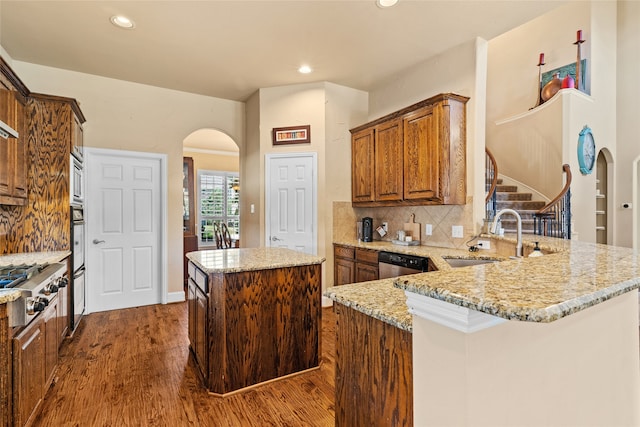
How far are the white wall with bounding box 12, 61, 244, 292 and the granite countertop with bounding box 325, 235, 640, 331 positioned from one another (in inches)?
151

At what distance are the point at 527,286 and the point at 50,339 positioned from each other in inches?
108

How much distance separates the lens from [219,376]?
217 cm

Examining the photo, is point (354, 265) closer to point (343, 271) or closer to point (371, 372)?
point (343, 271)

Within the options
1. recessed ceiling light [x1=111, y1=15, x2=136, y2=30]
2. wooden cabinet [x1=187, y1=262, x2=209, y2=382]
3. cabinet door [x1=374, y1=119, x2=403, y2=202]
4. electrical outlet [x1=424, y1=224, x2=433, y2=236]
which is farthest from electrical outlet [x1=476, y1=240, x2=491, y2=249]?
recessed ceiling light [x1=111, y1=15, x2=136, y2=30]

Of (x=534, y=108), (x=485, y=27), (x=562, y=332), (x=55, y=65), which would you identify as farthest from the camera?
(x=534, y=108)

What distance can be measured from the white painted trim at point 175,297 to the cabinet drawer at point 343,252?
2.16 m

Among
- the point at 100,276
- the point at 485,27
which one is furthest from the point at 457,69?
the point at 100,276

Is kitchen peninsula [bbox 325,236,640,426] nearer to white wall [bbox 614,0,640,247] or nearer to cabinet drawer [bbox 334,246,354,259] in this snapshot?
cabinet drawer [bbox 334,246,354,259]

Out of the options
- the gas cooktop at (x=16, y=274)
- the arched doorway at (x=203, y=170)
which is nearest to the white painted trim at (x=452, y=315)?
the gas cooktop at (x=16, y=274)

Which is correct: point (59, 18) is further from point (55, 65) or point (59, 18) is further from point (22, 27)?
point (55, 65)

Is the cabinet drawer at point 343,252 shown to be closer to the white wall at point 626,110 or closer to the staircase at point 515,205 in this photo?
the staircase at point 515,205

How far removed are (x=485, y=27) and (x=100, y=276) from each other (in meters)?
4.92

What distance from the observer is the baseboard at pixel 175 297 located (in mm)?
4404

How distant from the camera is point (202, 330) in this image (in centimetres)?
234
